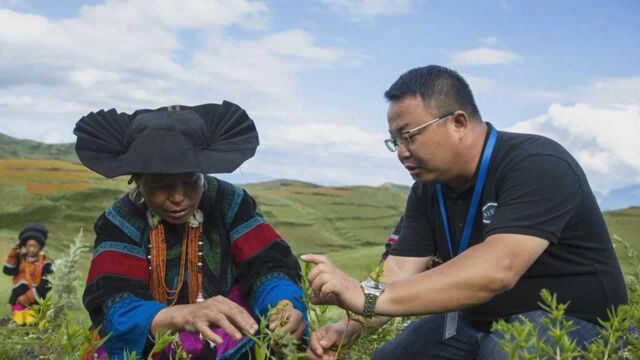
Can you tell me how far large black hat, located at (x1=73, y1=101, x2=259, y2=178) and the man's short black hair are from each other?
0.72 metres

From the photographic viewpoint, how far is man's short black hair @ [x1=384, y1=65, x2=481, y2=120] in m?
3.30

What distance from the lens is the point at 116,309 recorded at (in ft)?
10.6

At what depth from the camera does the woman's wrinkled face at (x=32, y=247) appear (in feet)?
33.6

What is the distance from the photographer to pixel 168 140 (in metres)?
3.10

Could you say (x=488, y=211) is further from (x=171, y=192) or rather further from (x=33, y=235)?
(x=33, y=235)

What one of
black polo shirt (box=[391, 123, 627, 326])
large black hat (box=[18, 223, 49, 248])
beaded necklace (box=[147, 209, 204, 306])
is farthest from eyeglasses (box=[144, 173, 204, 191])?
large black hat (box=[18, 223, 49, 248])

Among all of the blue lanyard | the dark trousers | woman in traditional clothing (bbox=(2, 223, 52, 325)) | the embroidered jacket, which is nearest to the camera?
the embroidered jacket

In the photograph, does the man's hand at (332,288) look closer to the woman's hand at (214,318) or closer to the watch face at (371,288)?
the watch face at (371,288)

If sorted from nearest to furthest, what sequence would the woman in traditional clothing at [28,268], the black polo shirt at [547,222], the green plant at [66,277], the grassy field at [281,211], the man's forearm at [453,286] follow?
the man's forearm at [453,286], the black polo shirt at [547,222], the green plant at [66,277], the woman in traditional clothing at [28,268], the grassy field at [281,211]

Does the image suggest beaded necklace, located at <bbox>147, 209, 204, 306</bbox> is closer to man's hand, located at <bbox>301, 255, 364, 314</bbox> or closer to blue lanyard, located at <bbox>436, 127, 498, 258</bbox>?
man's hand, located at <bbox>301, 255, 364, 314</bbox>

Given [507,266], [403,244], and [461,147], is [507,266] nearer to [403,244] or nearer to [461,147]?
[461,147]

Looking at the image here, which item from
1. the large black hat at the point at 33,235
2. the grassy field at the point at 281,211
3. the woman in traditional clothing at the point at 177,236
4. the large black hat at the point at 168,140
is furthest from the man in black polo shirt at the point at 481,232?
the grassy field at the point at 281,211

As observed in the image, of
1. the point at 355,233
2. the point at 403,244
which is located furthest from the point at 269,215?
the point at 403,244

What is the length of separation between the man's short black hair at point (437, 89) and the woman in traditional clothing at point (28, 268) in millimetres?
7894
